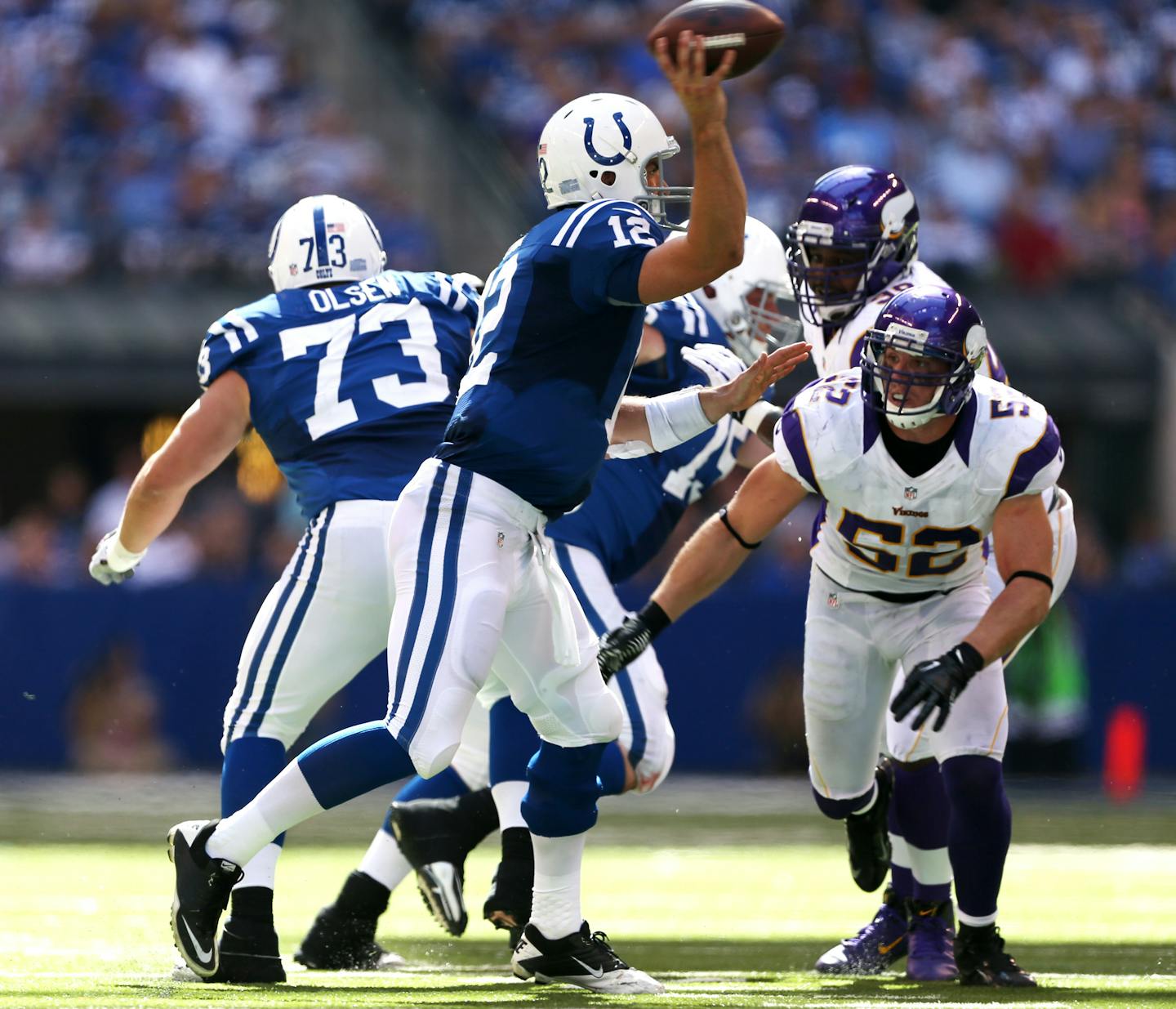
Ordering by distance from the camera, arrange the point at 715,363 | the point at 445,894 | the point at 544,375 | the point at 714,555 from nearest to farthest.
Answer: the point at 544,375 < the point at 714,555 < the point at 715,363 < the point at 445,894

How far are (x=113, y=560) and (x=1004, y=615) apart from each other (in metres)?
2.30

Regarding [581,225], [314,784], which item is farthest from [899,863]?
[581,225]

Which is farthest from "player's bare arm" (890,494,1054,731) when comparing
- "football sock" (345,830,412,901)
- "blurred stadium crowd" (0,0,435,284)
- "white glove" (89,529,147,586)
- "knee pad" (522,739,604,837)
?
"blurred stadium crowd" (0,0,435,284)

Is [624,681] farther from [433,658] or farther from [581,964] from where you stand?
[433,658]

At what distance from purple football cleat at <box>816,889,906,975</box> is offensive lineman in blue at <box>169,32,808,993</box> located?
2.59ft

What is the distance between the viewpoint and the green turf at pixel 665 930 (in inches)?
186

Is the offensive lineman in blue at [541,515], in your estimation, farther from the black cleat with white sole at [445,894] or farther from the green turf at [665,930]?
the black cleat with white sole at [445,894]

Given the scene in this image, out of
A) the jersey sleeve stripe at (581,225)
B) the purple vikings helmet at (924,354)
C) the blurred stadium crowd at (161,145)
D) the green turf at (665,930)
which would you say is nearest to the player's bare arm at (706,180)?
the jersey sleeve stripe at (581,225)

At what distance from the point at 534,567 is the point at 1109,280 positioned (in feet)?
33.3

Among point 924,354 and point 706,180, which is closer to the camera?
point 706,180

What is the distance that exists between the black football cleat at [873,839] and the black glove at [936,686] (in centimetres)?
101

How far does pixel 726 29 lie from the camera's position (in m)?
4.32

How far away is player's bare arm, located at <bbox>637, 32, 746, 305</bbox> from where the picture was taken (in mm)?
4254

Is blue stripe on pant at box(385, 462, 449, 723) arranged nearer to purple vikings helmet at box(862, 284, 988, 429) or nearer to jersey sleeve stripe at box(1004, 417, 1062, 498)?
purple vikings helmet at box(862, 284, 988, 429)
